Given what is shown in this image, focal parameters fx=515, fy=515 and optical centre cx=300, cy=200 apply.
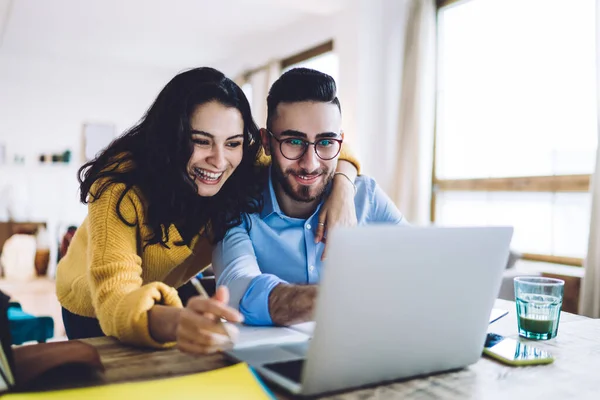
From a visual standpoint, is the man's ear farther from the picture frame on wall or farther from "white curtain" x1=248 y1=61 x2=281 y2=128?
the picture frame on wall

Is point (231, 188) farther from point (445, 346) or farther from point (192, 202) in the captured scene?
point (445, 346)

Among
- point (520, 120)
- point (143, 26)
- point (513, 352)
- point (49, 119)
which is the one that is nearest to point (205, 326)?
point (513, 352)

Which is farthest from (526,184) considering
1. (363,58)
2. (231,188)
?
(231,188)

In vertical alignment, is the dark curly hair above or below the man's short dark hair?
below

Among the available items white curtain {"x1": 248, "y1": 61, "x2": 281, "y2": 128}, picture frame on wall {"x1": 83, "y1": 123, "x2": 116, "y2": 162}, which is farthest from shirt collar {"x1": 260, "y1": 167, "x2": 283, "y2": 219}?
picture frame on wall {"x1": 83, "y1": 123, "x2": 116, "y2": 162}

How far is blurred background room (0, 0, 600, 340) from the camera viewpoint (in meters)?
3.38

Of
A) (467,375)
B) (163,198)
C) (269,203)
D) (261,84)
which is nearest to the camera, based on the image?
(467,375)

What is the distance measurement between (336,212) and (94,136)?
6.72 meters

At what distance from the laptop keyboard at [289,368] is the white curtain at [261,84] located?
5.50 m

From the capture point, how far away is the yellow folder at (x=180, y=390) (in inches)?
24.9

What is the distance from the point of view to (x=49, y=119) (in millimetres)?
7016

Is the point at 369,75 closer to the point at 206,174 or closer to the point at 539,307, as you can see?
the point at 206,174

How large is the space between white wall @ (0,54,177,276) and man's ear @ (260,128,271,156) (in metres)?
6.14

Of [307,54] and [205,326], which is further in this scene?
[307,54]
